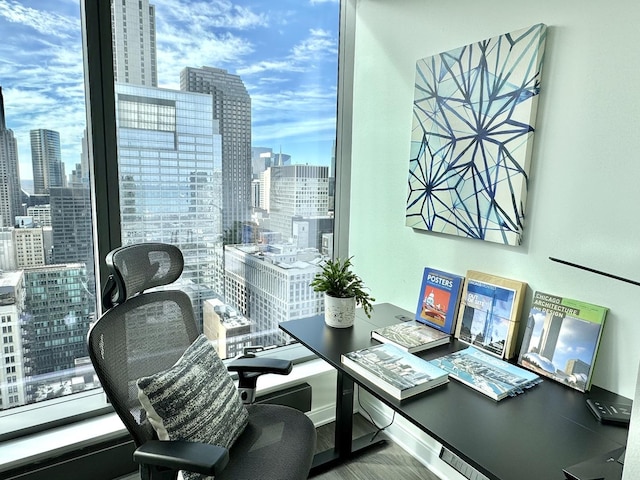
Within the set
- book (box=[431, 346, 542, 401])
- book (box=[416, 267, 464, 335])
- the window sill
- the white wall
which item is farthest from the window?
book (box=[431, 346, 542, 401])

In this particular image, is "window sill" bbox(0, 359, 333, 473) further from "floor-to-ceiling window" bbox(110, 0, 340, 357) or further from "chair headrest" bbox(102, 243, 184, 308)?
"chair headrest" bbox(102, 243, 184, 308)

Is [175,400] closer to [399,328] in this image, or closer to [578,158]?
[399,328]

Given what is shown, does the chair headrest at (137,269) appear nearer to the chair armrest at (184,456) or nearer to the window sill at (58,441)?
the chair armrest at (184,456)

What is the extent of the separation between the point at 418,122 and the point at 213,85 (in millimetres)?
1029

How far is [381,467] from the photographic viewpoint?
2.15 metres

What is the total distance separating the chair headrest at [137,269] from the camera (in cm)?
133

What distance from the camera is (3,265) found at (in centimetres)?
170

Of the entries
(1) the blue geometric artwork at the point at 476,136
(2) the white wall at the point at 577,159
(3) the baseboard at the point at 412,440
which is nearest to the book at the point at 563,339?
(2) the white wall at the point at 577,159

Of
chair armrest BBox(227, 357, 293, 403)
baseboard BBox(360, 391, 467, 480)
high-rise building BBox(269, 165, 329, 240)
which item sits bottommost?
baseboard BBox(360, 391, 467, 480)

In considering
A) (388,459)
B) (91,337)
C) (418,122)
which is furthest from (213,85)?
(388,459)

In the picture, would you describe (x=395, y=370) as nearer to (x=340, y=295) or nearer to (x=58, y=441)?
(x=340, y=295)

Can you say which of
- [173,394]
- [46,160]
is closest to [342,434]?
[173,394]

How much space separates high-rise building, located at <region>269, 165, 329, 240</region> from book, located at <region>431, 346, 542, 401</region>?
1.20 m

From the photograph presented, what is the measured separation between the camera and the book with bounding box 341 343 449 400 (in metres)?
1.33
